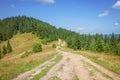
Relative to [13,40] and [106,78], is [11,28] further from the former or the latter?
[106,78]

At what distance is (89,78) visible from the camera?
51.1ft

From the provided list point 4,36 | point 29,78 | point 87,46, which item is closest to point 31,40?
point 4,36

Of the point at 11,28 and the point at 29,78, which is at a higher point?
the point at 11,28

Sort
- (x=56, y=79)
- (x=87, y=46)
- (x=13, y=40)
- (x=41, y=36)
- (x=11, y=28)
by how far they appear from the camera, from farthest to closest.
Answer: (x=11, y=28)
(x=13, y=40)
(x=41, y=36)
(x=87, y=46)
(x=56, y=79)

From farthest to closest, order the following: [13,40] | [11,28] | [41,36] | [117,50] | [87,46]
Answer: [11,28]
[13,40]
[41,36]
[87,46]
[117,50]

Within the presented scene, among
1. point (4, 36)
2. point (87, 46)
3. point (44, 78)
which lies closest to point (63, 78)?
point (44, 78)

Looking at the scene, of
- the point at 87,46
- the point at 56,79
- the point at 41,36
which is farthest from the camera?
the point at 41,36

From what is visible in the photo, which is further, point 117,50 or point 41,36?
point 41,36

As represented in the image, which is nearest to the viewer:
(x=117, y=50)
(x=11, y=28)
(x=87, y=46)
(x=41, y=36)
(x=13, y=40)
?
(x=117, y=50)

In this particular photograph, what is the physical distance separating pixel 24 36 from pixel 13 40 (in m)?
11.6

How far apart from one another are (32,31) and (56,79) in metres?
155

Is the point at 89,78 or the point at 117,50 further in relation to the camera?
the point at 117,50

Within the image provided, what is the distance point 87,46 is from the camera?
395ft

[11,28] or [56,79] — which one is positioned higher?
[11,28]
